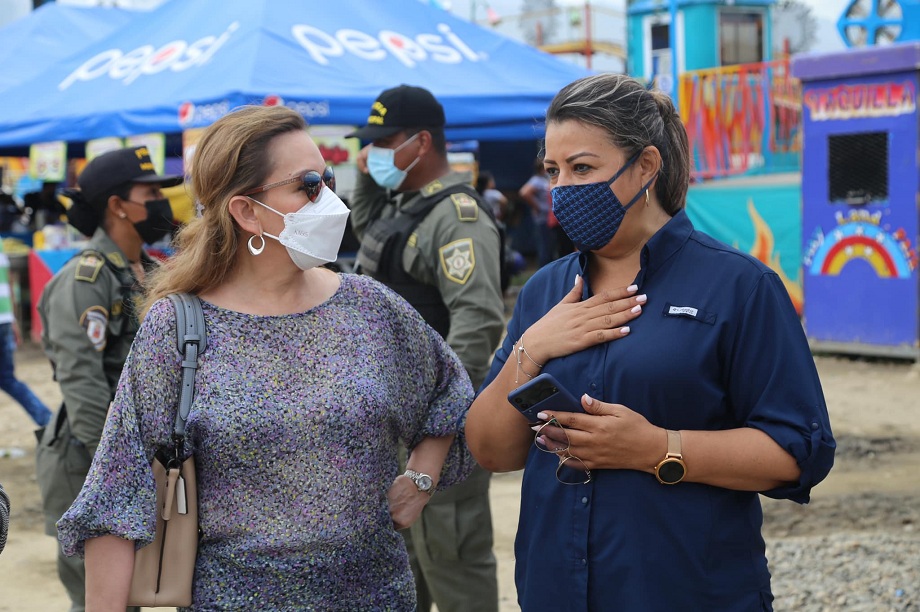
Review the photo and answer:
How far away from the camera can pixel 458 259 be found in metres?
3.64

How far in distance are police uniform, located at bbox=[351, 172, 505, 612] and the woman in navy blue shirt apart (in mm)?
1475

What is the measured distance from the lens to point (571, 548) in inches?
79.1

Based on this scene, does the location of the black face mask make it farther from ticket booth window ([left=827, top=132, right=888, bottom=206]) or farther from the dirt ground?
ticket booth window ([left=827, top=132, right=888, bottom=206])

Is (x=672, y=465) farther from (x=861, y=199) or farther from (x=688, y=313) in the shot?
(x=861, y=199)

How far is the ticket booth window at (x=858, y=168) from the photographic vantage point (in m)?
9.23

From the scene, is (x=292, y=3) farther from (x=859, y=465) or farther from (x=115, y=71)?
(x=859, y=465)

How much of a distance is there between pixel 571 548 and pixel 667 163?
0.79 m

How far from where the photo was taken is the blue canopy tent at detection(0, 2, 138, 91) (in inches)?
597

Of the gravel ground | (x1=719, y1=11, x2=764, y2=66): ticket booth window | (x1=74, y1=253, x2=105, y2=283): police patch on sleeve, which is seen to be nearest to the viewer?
(x1=74, y1=253, x2=105, y2=283): police patch on sleeve

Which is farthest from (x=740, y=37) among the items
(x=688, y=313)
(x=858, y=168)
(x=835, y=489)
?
(x=688, y=313)

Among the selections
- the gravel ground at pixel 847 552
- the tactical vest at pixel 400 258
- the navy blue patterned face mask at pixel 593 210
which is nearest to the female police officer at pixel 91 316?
the tactical vest at pixel 400 258

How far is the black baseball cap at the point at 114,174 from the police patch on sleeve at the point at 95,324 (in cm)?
51

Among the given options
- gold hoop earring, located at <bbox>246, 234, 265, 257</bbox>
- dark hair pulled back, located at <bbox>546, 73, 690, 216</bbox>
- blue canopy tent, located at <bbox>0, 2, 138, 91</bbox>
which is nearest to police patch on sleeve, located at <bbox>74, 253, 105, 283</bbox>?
gold hoop earring, located at <bbox>246, 234, 265, 257</bbox>

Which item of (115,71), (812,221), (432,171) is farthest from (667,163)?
(115,71)
